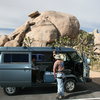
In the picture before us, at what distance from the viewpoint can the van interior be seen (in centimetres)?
1065

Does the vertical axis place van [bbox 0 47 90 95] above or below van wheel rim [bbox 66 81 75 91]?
above

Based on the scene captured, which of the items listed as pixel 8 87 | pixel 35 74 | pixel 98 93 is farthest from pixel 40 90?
A: pixel 98 93

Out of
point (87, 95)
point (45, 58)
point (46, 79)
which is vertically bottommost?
point (87, 95)

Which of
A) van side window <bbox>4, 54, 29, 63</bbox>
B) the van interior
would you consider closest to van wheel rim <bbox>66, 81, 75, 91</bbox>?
the van interior

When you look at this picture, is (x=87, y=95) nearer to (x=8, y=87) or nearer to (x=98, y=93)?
(x=98, y=93)

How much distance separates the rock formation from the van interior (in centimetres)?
3597

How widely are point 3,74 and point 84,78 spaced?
11.8 feet

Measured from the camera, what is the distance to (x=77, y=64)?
444 inches

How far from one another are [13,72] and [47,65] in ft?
6.49

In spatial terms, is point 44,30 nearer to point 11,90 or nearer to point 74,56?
point 74,56

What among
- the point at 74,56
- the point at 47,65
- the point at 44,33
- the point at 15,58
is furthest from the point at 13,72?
the point at 44,33

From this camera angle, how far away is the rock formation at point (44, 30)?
48531 mm

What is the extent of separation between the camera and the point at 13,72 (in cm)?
1005

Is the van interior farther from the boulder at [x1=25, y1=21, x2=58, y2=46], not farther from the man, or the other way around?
the boulder at [x1=25, y1=21, x2=58, y2=46]
